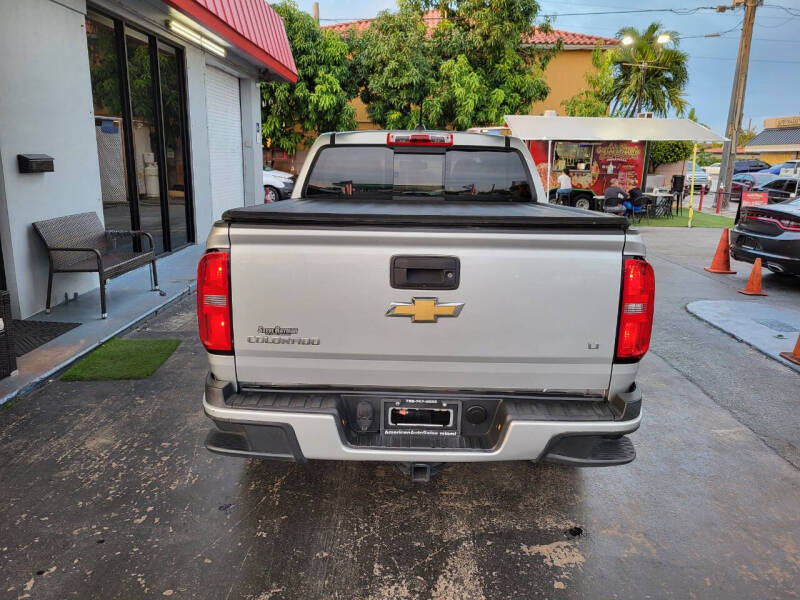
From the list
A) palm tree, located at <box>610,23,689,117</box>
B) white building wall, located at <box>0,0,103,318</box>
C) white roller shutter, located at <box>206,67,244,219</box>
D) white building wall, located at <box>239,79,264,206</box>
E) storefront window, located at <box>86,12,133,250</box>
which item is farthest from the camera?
palm tree, located at <box>610,23,689,117</box>

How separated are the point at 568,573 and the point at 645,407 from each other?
237 centimetres

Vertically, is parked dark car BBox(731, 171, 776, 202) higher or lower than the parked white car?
higher

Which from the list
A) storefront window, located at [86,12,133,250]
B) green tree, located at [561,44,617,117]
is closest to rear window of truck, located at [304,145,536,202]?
storefront window, located at [86,12,133,250]

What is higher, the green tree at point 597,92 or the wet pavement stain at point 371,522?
the green tree at point 597,92

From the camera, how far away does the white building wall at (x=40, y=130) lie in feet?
20.1

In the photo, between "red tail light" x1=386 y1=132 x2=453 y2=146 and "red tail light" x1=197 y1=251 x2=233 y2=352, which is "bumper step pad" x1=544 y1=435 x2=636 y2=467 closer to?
"red tail light" x1=197 y1=251 x2=233 y2=352

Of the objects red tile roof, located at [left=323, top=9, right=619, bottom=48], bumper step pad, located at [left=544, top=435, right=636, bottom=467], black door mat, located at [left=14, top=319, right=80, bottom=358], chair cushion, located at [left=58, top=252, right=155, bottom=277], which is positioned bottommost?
black door mat, located at [left=14, top=319, right=80, bottom=358]

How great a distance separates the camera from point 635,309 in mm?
2758

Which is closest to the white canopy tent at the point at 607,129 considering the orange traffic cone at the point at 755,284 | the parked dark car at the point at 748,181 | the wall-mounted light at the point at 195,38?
the wall-mounted light at the point at 195,38

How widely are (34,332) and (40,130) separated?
7.36ft

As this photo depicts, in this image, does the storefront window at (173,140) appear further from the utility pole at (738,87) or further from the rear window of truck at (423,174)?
the utility pole at (738,87)

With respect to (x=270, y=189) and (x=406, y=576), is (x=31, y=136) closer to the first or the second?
(x=406, y=576)

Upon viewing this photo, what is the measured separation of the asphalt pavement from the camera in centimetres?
275

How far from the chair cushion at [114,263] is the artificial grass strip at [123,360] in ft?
3.44
